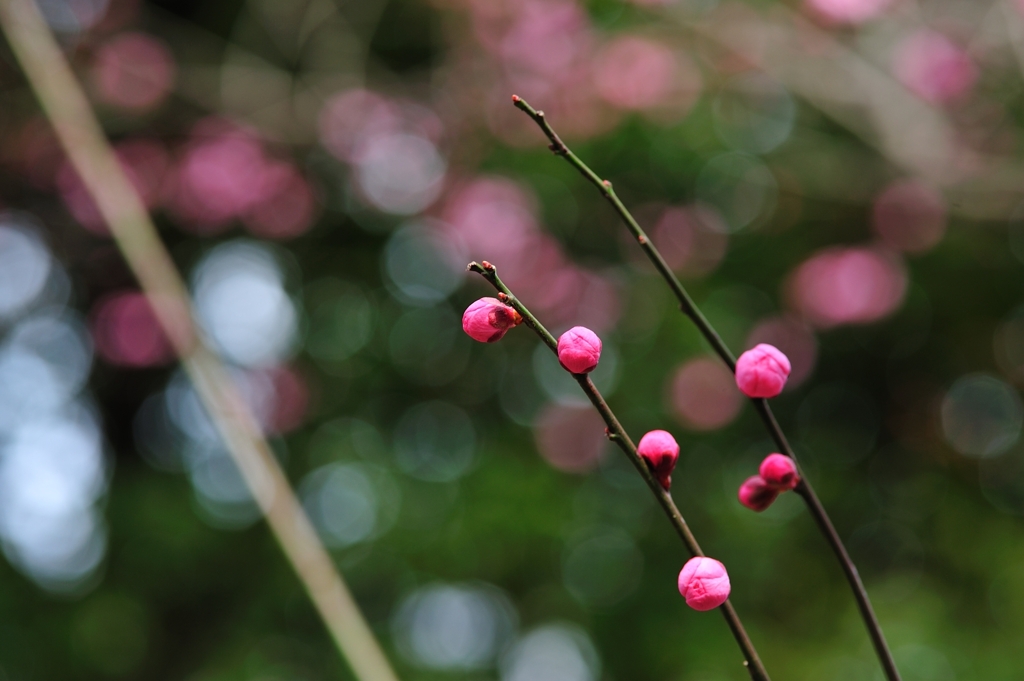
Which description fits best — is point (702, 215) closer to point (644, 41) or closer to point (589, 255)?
point (589, 255)

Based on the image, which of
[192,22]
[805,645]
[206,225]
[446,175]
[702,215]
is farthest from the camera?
[192,22]

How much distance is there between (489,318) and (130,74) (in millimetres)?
3461

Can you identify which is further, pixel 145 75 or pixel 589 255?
pixel 145 75

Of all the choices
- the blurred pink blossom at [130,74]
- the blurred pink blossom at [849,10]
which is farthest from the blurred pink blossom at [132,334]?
the blurred pink blossom at [849,10]

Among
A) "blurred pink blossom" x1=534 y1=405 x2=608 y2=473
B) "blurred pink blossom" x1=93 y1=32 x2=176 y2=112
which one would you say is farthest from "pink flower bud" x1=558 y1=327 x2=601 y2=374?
"blurred pink blossom" x1=93 y1=32 x2=176 y2=112

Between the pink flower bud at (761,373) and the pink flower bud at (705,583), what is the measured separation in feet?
0.40

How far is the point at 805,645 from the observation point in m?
2.25

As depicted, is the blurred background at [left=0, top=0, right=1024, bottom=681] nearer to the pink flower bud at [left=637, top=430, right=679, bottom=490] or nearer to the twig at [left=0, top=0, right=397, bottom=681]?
the twig at [left=0, top=0, right=397, bottom=681]

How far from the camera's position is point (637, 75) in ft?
9.39

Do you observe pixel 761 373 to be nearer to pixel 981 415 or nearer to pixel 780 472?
pixel 780 472

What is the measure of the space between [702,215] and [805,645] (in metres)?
1.53

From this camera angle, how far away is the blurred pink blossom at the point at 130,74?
3.38 metres

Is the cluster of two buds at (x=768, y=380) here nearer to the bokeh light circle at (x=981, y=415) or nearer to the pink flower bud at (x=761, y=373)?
the pink flower bud at (x=761, y=373)

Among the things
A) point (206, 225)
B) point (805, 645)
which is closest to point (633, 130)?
point (805, 645)
